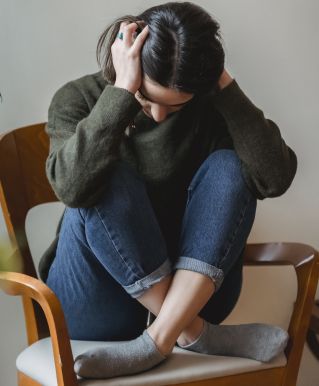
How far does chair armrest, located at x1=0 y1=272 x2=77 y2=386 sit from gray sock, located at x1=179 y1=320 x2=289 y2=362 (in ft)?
0.79

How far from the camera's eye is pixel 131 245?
1012mm

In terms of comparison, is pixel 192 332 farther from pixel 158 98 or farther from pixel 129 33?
pixel 129 33

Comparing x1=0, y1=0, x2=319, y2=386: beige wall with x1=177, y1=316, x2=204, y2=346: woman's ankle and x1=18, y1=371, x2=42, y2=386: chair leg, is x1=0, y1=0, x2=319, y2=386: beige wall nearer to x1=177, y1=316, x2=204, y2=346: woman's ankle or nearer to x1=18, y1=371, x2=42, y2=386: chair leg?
x1=18, y1=371, x2=42, y2=386: chair leg

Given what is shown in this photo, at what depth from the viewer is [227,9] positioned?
1559 millimetres

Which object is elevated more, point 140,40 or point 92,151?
point 140,40

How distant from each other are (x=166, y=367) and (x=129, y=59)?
21.4 inches

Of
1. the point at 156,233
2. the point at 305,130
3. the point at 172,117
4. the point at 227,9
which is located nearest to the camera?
the point at 156,233

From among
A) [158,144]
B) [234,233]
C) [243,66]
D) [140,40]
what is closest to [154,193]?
[158,144]

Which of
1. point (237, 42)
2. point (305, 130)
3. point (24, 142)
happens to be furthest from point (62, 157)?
point (305, 130)

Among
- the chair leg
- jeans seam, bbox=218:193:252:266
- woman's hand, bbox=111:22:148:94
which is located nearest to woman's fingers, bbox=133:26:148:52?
woman's hand, bbox=111:22:148:94

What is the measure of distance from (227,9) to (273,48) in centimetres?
16

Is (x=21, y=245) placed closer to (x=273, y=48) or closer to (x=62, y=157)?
(x=62, y=157)

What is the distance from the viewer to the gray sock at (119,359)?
1001mm

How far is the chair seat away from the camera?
3.37ft
